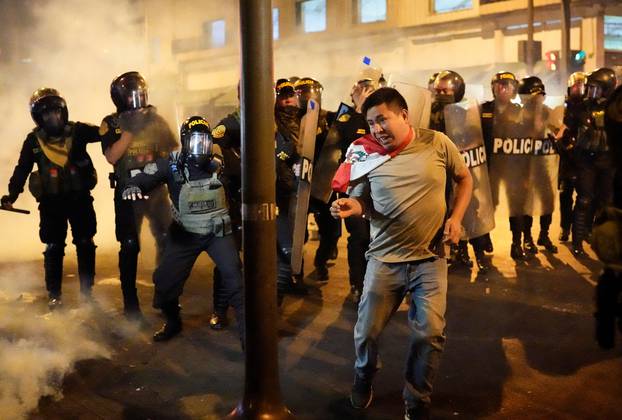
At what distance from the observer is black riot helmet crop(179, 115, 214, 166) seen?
4.86 meters

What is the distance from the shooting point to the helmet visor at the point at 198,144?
15.9 feet

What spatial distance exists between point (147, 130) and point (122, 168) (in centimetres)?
40

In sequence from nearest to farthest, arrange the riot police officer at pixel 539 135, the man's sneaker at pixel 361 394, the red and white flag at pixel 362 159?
1. the red and white flag at pixel 362 159
2. the man's sneaker at pixel 361 394
3. the riot police officer at pixel 539 135

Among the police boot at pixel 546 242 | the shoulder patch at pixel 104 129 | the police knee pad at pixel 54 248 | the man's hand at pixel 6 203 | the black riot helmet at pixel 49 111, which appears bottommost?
the police boot at pixel 546 242

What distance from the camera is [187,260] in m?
5.03

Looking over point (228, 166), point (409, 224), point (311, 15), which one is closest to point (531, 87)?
point (228, 166)

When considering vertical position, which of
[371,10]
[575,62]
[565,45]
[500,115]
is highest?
[371,10]

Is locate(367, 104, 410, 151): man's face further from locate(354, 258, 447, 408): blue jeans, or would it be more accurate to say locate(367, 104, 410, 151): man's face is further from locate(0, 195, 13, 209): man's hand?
locate(0, 195, 13, 209): man's hand

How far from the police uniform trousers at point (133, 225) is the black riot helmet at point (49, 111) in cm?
87

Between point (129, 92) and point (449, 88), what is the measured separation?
329 cm

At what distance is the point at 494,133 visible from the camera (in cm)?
720

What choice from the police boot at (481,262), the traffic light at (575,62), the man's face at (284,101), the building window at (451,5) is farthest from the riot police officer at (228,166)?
the building window at (451,5)

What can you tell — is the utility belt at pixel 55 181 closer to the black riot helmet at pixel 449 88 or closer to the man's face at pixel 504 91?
the black riot helmet at pixel 449 88

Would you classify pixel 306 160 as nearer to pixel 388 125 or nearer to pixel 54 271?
pixel 388 125
